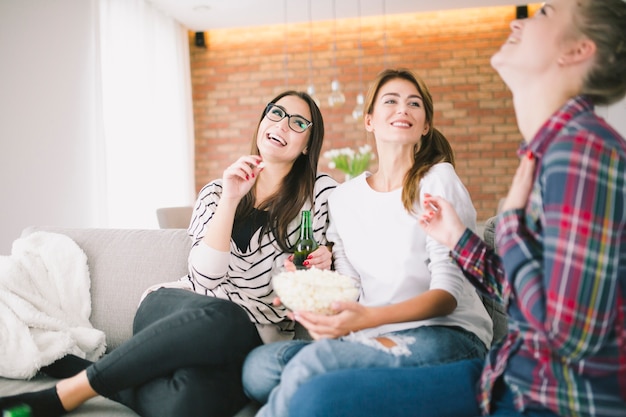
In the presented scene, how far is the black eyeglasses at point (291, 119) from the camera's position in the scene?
1.96 m

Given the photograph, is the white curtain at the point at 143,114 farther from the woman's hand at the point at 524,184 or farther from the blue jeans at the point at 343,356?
the woman's hand at the point at 524,184

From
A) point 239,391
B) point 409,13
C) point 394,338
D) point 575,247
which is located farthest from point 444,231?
point 409,13

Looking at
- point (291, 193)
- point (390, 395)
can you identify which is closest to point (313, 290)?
point (390, 395)

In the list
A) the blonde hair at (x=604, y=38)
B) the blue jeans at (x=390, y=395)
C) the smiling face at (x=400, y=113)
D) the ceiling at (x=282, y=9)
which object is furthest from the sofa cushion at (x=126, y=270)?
the ceiling at (x=282, y=9)

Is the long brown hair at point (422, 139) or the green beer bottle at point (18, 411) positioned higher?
the long brown hair at point (422, 139)

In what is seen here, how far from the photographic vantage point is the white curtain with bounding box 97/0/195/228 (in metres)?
4.96

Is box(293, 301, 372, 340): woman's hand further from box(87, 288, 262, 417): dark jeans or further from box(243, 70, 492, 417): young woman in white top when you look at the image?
box(87, 288, 262, 417): dark jeans

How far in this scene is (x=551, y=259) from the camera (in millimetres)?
929

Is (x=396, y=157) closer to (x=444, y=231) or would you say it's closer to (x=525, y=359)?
(x=444, y=231)

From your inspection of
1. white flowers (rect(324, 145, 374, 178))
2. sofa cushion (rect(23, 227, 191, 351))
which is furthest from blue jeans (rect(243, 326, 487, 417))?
white flowers (rect(324, 145, 374, 178))

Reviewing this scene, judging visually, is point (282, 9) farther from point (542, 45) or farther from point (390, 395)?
point (390, 395)

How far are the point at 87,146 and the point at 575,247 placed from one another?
4.42 m

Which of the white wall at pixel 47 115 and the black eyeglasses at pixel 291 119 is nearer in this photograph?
the black eyeglasses at pixel 291 119

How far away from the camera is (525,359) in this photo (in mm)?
1052
